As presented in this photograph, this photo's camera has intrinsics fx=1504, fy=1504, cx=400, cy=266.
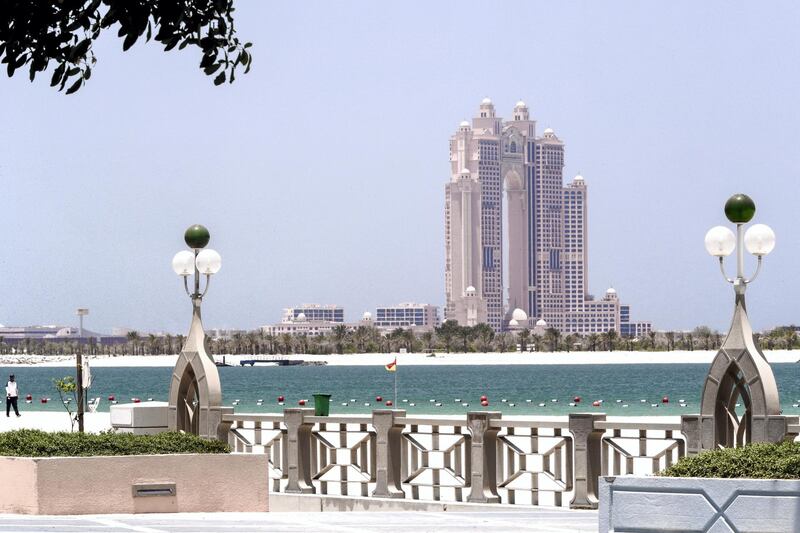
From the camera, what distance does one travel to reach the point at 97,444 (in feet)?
52.6

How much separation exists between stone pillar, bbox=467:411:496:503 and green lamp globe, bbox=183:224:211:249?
573cm

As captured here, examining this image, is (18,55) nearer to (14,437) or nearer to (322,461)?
(14,437)

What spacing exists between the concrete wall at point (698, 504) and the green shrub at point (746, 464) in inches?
16.3

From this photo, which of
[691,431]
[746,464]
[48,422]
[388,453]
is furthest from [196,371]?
[48,422]

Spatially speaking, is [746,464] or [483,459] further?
[483,459]

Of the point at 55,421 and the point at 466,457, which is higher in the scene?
the point at 466,457

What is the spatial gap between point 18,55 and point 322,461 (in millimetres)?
12270

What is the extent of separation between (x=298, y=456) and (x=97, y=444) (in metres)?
3.62

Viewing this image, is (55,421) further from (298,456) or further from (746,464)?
(746,464)

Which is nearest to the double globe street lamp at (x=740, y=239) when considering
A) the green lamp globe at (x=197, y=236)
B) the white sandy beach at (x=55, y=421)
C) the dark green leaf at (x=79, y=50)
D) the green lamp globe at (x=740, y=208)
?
the green lamp globe at (x=740, y=208)

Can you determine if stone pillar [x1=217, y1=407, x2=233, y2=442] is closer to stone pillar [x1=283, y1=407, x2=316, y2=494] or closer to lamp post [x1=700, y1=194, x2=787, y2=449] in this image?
stone pillar [x1=283, y1=407, x2=316, y2=494]

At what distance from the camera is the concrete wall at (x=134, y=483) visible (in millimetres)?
15367

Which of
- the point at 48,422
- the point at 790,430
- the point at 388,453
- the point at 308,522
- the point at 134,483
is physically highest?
the point at 790,430

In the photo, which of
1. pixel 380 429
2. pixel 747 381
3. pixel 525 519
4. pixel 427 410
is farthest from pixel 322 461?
pixel 427 410
